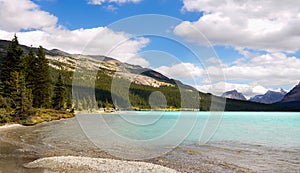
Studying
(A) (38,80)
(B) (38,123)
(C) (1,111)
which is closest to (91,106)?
(A) (38,80)

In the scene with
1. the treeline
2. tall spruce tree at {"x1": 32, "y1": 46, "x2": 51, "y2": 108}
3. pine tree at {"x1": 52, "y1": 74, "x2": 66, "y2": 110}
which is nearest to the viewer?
the treeline

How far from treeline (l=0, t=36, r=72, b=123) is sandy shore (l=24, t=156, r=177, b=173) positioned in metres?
33.0

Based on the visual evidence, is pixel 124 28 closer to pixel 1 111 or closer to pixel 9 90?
pixel 1 111

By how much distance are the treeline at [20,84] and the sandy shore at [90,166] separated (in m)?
33.0

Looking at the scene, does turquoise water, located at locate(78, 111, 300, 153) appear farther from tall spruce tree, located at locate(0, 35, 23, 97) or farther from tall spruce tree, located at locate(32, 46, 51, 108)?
tall spruce tree, located at locate(0, 35, 23, 97)

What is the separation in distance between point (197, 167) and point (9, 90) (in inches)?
1762

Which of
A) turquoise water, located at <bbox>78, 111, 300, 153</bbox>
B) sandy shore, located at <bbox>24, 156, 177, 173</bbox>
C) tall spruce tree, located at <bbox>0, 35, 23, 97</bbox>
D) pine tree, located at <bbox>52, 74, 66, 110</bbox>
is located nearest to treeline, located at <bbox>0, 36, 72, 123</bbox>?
tall spruce tree, located at <bbox>0, 35, 23, 97</bbox>

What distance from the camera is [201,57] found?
55.7 feet

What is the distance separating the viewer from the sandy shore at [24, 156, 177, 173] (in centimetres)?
1752

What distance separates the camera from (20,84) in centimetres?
5338

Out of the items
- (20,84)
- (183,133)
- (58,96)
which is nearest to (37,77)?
(20,84)

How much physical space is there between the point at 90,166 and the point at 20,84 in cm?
4104

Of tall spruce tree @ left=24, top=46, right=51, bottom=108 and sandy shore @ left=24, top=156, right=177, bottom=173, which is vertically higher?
tall spruce tree @ left=24, top=46, right=51, bottom=108

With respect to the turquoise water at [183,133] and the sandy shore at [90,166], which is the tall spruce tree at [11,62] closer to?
the turquoise water at [183,133]
